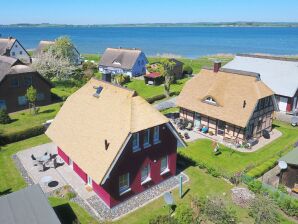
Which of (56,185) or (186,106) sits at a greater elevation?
(186,106)

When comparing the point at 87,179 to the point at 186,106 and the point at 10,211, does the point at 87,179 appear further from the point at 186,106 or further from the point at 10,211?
the point at 186,106

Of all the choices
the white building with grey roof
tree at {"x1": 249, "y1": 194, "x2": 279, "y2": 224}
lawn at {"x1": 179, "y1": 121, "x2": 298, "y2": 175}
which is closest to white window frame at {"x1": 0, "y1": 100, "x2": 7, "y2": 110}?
lawn at {"x1": 179, "y1": 121, "x2": 298, "y2": 175}

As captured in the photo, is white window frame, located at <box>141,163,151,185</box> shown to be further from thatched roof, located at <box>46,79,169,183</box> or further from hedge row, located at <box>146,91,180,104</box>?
hedge row, located at <box>146,91,180,104</box>

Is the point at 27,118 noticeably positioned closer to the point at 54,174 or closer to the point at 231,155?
the point at 54,174

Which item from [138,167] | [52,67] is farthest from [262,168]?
[52,67]

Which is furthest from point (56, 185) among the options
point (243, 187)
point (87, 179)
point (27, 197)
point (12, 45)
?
point (12, 45)
